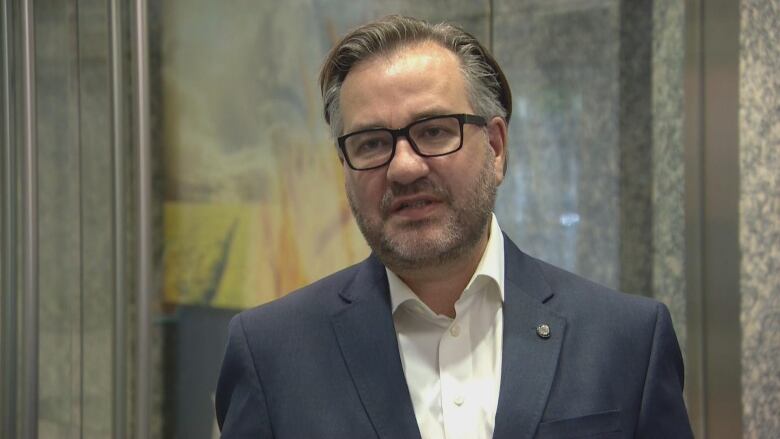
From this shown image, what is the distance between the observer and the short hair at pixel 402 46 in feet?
4.63

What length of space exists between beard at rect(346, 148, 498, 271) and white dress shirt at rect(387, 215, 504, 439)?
87mm

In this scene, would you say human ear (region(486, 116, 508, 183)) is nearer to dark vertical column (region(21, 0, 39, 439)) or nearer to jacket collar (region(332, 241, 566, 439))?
jacket collar (region(332, 241, 566, 439))

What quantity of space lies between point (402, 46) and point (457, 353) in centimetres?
56

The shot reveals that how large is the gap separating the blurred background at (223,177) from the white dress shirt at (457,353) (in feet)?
3.05

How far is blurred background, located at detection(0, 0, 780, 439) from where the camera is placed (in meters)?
2.26

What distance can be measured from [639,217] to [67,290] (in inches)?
74.3

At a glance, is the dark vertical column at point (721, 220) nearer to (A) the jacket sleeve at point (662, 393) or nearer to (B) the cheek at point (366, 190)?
(A) the jacket sleeve at point (662, 393)

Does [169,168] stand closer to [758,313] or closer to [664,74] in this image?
[664,74]

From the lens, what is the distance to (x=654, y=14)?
225 centimetres

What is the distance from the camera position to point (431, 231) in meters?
1.33

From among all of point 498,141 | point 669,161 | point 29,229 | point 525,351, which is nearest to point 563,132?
point 669,161

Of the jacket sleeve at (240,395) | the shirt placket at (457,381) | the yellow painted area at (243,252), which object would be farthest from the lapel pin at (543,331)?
the yellow painted area at (243,252)

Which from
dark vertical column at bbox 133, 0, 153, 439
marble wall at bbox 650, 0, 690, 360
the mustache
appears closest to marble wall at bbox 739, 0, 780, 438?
marble wall at bbox 650, 0, 690, 360

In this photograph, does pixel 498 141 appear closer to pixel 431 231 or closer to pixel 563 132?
pixel 431 231
